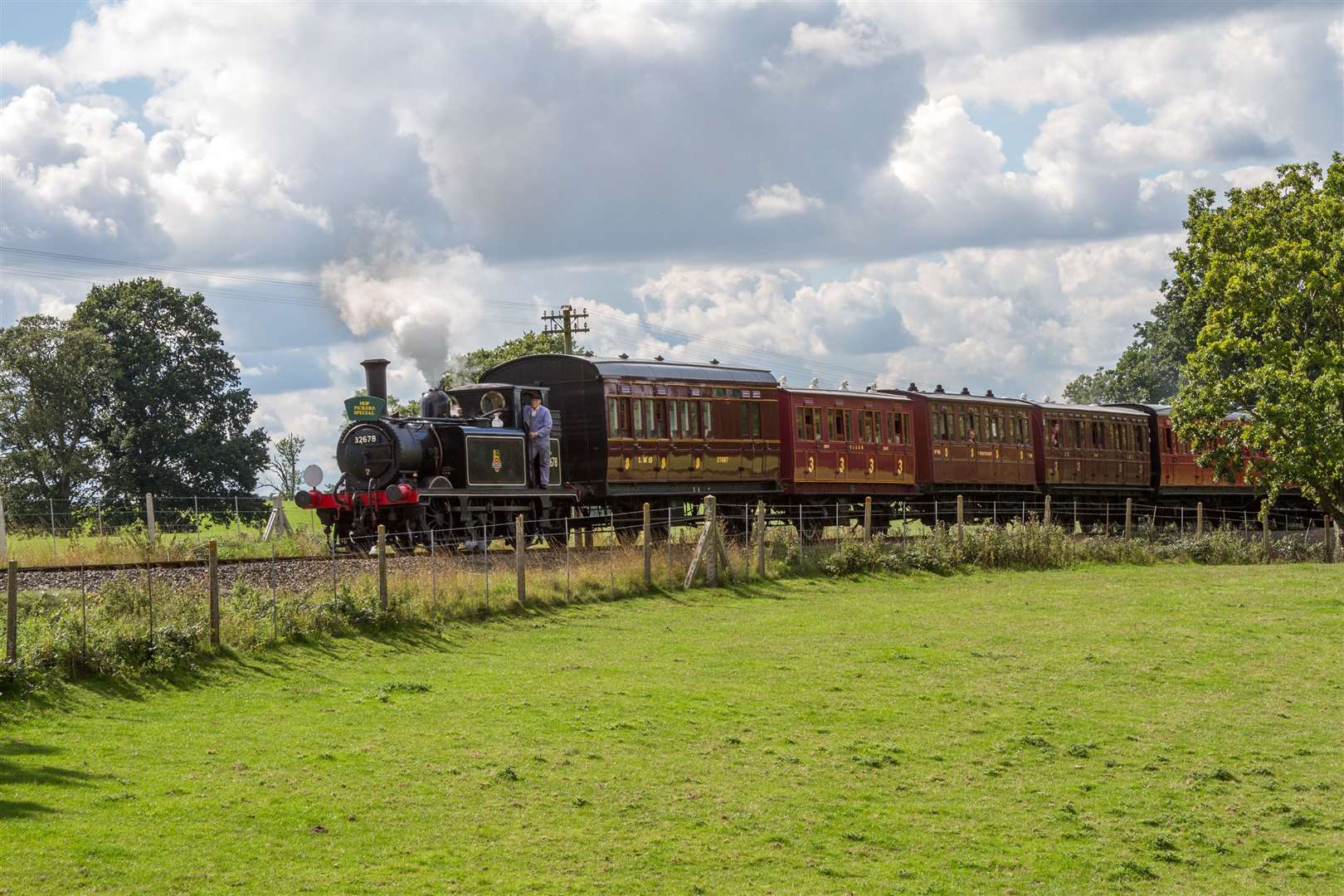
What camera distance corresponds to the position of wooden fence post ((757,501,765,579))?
92.8 feet

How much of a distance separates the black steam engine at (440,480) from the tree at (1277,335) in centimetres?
1935

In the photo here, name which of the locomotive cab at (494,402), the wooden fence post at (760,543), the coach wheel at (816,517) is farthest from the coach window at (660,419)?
the coach wheel at (816,517)

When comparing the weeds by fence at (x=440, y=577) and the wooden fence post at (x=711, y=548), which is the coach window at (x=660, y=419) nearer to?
the weeds by fence at (x=440, y=577)

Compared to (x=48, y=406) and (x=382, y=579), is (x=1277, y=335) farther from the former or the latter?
(x=48, y=406)

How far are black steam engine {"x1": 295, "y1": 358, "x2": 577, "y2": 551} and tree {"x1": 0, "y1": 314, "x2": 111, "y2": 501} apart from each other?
92.7ft

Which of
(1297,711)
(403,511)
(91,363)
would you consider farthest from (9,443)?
(1297,711)

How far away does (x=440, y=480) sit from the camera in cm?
2839

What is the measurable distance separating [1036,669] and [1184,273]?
2587 centimetres

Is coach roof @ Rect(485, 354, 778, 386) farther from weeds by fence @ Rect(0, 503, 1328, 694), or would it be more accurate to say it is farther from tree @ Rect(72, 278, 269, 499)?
tree @ Rect(72, 278, 269, 499)

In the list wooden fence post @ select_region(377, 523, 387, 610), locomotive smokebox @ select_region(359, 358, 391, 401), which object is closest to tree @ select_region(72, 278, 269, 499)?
locomotive smokebox @ select_region(359, 358, 391, 401)

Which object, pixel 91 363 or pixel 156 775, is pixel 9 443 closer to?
pixel 91 363

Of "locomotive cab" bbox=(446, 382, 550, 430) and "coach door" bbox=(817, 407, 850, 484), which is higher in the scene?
"locomotive cab" bbox=(446, 382, 550, 430)

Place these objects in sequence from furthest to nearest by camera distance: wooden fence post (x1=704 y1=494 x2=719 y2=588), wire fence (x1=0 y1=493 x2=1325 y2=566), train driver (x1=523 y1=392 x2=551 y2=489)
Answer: train driver (x1=523 y1=392 x2=551 y2=489) < wire fence (x1=0 y1=493 x2=1325 y2=566) < wooden fence post (x1=704 y1=494 x2=719 y2=588)

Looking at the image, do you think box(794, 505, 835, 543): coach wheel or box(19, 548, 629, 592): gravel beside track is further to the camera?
box(794, 505, 835, 543): coach wheel
